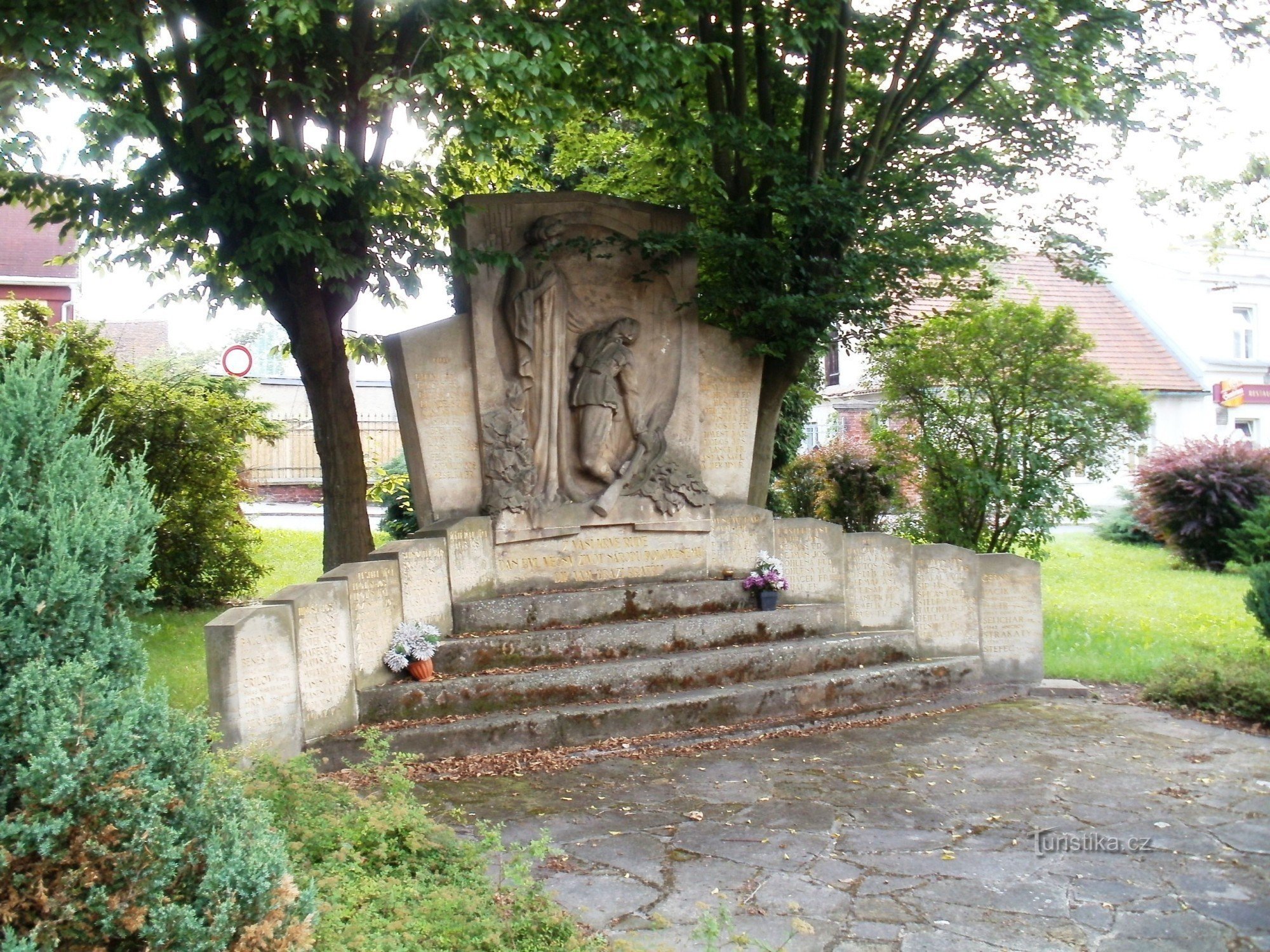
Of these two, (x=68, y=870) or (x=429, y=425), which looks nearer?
(x=68, y=870)

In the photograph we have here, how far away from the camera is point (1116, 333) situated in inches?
1134

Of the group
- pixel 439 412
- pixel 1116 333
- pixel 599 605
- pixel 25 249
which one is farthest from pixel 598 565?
pixel 25 249

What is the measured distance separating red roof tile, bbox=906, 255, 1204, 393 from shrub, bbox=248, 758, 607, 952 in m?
24.4

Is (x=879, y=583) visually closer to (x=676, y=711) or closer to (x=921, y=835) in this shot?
(x=676, y=711)

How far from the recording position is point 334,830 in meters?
4.39

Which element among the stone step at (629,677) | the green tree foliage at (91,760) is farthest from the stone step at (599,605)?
the green tree foliage at (91,760)

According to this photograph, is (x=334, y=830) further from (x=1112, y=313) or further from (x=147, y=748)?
(x=1112, y=313)

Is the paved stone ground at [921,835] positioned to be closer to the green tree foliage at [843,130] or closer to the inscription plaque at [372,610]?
the inscription plaque at [372,610]

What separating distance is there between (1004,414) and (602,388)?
485 centimetres

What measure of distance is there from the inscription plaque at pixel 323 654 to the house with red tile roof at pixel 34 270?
21145mm

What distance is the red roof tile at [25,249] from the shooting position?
2641cm

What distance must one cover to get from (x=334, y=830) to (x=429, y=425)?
431cm

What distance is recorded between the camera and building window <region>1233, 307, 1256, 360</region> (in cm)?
2988

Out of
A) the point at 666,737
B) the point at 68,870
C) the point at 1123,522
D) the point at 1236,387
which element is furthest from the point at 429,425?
the point at 1236,387
